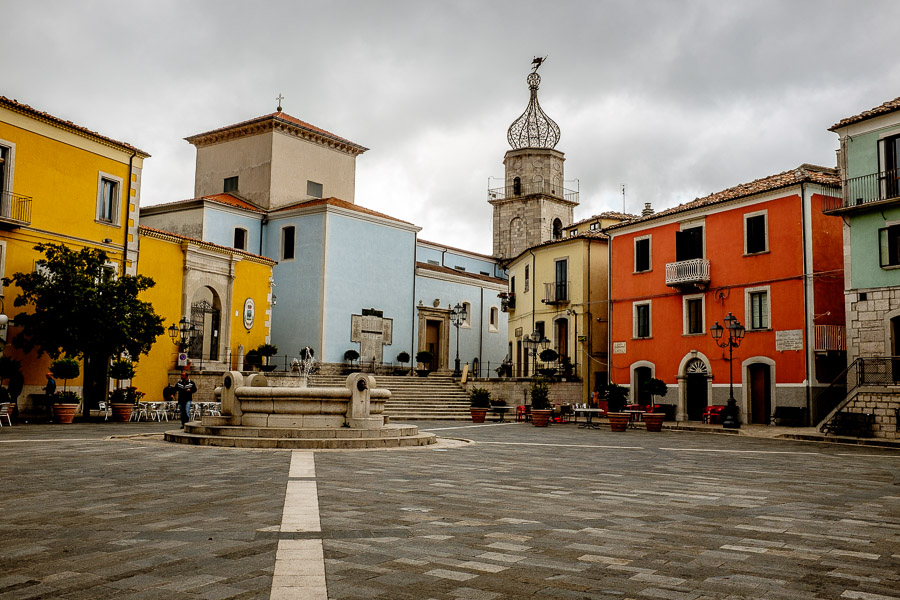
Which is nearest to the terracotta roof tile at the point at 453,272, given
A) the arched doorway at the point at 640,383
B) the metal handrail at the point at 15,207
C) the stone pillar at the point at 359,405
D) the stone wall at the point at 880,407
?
the arched doorway at the point at 640,383

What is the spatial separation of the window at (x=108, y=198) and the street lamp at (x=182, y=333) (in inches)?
170

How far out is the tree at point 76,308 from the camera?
22.7 metres

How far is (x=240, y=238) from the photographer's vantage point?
126ft

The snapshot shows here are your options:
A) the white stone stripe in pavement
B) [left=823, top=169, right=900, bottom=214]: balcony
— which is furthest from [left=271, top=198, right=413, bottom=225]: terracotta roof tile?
the white stone stripe in pavement

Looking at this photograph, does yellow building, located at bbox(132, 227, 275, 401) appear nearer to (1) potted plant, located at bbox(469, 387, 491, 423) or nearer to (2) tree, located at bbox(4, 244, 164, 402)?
(2) tree, located at bbox(4, 244, 164, 402)

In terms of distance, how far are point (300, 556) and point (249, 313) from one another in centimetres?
2914

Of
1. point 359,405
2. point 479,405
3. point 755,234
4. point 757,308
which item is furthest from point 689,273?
point 359,405

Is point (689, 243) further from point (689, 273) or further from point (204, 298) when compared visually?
point (204, 298)

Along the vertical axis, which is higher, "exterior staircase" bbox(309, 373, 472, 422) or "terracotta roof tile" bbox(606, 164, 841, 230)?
"terracotta roof tile" bbox(606, 164, 841, 230)

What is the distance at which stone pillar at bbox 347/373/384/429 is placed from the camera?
1558 centimetres

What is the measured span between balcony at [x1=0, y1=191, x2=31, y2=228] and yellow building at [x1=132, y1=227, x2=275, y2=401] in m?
4.83

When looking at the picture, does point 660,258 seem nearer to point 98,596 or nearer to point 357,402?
point 357,402

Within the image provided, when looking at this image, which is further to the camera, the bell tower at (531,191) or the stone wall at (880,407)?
the bell tower at (531,191)

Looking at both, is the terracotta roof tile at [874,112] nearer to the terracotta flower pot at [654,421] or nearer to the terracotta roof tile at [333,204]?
the terracotta flower pot at [654,421]
